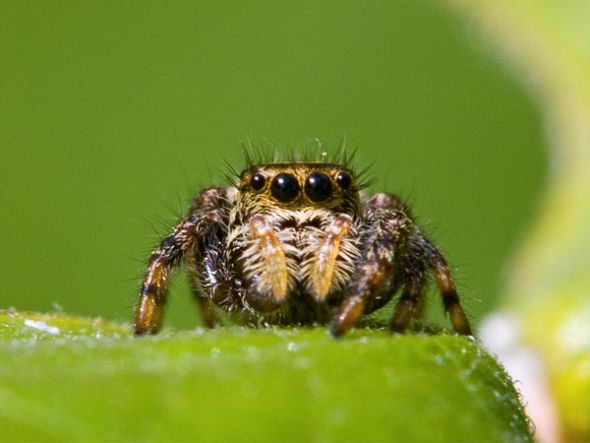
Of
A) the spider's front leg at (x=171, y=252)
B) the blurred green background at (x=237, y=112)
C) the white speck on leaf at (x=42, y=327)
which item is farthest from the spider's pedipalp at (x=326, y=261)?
the blurred green background at (x=237, y=112)

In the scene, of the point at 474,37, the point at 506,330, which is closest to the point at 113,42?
the point at 474,37

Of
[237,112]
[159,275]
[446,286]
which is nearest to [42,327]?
[159,275]

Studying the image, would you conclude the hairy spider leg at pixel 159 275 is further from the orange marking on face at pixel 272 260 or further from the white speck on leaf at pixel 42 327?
the white speck on leaf at pixel 42 327

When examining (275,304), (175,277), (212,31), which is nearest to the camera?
(275,304)

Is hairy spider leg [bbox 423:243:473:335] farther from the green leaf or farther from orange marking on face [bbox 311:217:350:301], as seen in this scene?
the green leaf

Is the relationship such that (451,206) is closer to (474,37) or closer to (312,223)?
(474,37)

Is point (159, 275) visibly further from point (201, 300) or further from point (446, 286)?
point (446, 286)

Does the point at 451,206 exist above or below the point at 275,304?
above
